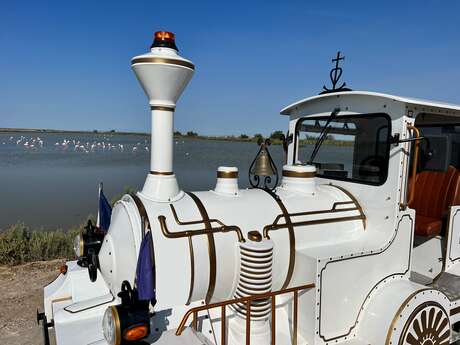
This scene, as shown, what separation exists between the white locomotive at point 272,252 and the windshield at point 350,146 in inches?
0.7

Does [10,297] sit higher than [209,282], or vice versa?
[209,282]

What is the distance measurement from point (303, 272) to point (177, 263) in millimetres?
1201

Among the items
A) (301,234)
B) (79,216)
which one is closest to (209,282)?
(301,234)

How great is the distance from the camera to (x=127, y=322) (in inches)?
91.8

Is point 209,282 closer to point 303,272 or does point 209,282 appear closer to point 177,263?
point 177,263

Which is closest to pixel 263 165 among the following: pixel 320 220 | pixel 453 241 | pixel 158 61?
pixel 320 220

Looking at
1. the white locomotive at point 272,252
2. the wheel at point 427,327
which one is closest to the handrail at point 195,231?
the white locomotive at point 272,252

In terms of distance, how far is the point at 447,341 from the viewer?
3607 mm

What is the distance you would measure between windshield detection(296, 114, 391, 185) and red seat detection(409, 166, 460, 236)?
1.09 meters

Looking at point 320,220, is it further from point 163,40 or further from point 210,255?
point 163,40

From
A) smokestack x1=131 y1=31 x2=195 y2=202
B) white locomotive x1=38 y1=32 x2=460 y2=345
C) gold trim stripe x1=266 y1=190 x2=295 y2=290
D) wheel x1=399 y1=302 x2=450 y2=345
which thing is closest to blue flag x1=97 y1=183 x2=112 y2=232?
white locomotive x1=38 y1=32 x2=460 y2=345

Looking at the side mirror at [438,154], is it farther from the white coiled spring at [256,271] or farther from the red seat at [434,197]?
the white coiled spring at [256,271]

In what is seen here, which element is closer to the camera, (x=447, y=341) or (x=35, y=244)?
(x=447, y=341)

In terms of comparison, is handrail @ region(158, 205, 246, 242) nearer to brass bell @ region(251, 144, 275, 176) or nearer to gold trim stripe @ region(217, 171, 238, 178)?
gold trim stripe @ region(217, 171, 238, 178)
